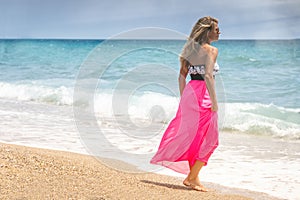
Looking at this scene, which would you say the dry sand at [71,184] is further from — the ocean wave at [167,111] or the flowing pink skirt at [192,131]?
the ocean wave at [167,111]

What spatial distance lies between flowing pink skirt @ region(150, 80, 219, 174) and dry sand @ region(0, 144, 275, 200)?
33 cm

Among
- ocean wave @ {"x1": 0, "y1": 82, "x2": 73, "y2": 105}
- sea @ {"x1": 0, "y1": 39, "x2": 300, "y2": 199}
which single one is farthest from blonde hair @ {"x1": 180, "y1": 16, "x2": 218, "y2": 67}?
ocean wave @ {"x1": 0, "y1": 82, "x2": 73, "y2": 105}

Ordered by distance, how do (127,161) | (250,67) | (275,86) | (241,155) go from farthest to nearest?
(250,67) → (275,86) → (241,155) → (127,161)

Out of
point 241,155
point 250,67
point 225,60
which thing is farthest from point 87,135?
point 225,60

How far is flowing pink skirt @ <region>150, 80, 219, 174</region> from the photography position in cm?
430

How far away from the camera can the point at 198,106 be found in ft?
14.1

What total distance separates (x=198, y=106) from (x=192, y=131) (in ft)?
0.82

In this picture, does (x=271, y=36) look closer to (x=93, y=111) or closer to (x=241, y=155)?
(x=93, y=111)

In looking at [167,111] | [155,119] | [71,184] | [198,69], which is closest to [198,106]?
[198,69]

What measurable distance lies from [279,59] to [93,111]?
16811 millimetres

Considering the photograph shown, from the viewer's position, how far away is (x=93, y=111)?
12.5 meters

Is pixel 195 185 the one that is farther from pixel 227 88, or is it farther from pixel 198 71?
pixel 227 88

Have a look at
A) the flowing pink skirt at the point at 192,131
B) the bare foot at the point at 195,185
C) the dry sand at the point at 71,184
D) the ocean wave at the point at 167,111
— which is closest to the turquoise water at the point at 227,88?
the ocean wave at the point at 167,111

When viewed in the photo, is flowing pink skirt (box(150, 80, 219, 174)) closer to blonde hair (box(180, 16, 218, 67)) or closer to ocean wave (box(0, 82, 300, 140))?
blonde hair (box(180, 16, 218, 67))
